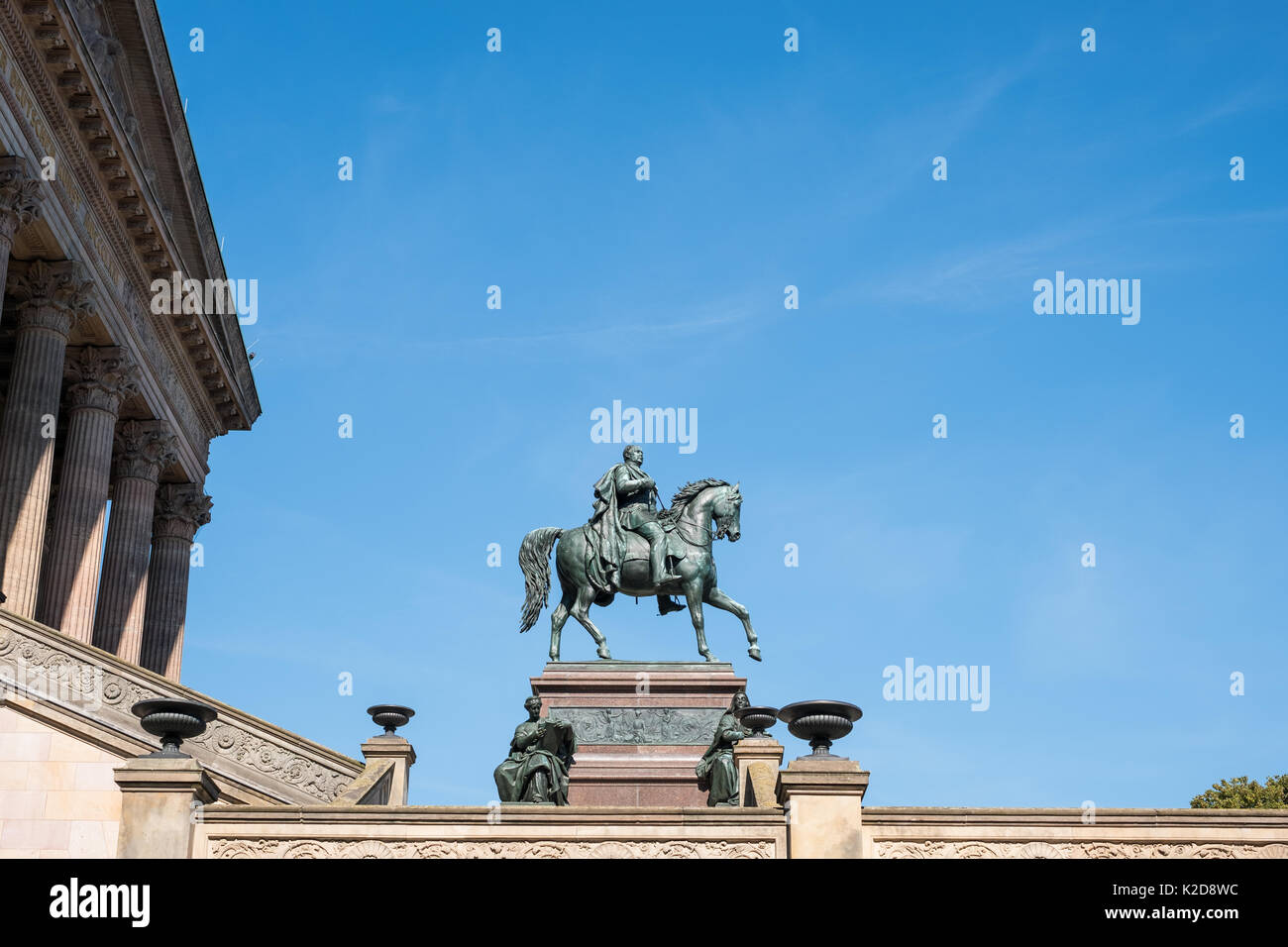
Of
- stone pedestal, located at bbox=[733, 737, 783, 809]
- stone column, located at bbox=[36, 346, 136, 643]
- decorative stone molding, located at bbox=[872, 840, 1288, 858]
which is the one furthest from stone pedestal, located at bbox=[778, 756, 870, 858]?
stone column, located at bbox=[36, 346, 136, 643]

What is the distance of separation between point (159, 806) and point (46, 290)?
69.6 ft

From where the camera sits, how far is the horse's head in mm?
32312

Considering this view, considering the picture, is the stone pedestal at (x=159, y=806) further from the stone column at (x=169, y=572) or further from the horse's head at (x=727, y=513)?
the stone column at (x=169, y=572)

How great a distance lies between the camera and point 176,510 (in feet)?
159

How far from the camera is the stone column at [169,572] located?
4650 cm

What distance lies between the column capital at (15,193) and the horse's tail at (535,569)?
1187 cm

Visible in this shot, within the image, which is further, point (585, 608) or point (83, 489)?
point (83, 489)

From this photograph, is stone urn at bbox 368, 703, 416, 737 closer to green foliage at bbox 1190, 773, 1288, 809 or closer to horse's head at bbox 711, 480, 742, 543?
horse's head at bbox 711, 480, 742, 543

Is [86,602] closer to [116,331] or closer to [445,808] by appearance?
[116,331]

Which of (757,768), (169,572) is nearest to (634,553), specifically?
(757,768)

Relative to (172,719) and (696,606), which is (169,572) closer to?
(696,606)

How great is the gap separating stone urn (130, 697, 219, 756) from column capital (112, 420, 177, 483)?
27.5 meters
